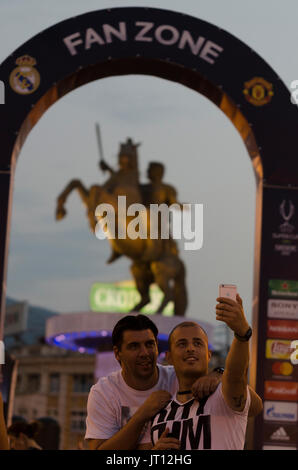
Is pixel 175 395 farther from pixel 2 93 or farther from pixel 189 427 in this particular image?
pixel 2 93

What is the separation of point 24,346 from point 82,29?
65.9 meters

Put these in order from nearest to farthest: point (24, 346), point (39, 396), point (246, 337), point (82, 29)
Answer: point (246, 337)
point (82, 29)
point (39, 396)
point (24, 346)

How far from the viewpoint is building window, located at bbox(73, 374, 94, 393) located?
200 feet

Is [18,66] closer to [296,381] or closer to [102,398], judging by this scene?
[296,381]

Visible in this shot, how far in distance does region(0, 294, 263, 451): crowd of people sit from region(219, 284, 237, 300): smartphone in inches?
0.8

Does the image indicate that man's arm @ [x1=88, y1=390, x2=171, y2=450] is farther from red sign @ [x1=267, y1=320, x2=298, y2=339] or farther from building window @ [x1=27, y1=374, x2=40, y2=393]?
building window @ [x1=27, y1=374, x2=40, y2=393]

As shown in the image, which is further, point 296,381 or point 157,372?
point 296,381

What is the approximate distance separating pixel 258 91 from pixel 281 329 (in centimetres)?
263

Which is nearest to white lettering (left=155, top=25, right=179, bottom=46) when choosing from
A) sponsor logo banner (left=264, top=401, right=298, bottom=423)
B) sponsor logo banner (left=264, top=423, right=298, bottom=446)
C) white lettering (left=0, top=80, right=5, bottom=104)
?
white lettering (left=0, top=80, right=5, bottom=104)

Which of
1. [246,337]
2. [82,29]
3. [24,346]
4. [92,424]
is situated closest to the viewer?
[246,337]

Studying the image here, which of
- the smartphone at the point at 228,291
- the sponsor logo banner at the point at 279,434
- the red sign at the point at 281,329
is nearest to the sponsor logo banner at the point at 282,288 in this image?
the red sign at the point at 281,329

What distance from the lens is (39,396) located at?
62.7 meters
